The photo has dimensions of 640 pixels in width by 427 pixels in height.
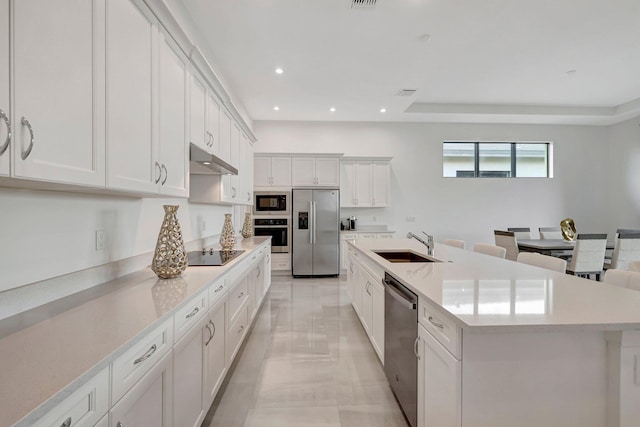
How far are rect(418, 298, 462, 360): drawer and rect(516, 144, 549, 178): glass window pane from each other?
6.48 m

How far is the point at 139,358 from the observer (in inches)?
38.8

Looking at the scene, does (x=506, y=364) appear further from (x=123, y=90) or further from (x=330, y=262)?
(x=330, y=262)

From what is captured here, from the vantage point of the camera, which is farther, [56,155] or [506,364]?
[506,364]

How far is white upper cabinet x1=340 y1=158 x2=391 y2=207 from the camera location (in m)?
6.04

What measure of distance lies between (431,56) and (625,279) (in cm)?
308

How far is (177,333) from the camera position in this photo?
127cm

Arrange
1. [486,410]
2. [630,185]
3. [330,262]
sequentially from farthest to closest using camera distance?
1. [630,185]
2. [330,262]
3. [486,410]

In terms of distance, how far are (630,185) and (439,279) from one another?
717 cm

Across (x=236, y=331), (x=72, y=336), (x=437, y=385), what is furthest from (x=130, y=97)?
(x=437, y=385)

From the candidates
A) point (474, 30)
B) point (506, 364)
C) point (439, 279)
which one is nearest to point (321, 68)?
point (474, 30)

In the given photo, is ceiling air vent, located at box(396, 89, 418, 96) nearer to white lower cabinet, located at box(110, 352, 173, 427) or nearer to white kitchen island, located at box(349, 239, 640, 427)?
white kitchen island, located at box(349, 239, 640, 427)

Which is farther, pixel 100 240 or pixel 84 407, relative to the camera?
pixel 100 240

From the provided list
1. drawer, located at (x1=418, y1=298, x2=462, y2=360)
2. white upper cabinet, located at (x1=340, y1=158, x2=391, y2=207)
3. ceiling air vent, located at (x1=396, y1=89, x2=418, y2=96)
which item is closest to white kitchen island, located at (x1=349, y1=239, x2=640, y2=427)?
drawer, located at (x1=418, y1=298, x2=462, y2=360)

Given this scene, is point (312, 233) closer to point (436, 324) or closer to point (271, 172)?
point (271, 172)
